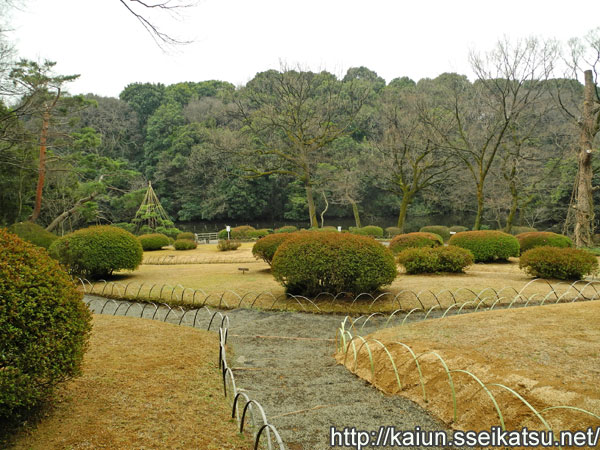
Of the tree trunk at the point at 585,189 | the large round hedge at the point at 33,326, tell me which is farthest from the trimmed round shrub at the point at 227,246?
the large round hedge at the point at 33,326

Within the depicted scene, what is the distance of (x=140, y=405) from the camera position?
327cm

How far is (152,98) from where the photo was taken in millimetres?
48688

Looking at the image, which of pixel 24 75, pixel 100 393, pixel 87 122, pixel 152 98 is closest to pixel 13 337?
pixel 100 393

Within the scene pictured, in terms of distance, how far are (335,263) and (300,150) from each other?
701 inches

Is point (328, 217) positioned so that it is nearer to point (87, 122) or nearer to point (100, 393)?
point (87, 122)

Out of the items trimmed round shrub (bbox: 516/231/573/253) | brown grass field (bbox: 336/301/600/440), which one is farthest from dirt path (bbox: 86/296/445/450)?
trimmed round shrub (bbox: 516/231/573/253)

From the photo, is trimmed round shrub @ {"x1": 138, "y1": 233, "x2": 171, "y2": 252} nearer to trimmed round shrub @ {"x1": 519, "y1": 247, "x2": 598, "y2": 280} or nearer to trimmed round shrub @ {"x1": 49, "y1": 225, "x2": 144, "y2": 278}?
trimmed round shrub @ {"x1": 49, "y1": 225, "x2": 144, "y2": 278}

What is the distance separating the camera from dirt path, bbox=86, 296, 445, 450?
3170mm

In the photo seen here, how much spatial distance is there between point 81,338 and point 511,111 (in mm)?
22549

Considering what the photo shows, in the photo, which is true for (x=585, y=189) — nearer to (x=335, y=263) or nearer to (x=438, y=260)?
(x=438, y=260)

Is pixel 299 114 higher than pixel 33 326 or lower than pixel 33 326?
higher

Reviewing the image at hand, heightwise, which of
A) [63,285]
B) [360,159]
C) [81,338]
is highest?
[360,159]

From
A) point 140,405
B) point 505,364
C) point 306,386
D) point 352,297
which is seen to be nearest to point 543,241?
point 352,297

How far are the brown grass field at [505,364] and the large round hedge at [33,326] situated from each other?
2.81m
